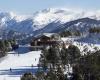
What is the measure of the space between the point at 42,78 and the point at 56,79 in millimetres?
2203

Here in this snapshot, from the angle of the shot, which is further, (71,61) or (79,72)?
(71,61)

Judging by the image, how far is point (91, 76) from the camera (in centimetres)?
7131

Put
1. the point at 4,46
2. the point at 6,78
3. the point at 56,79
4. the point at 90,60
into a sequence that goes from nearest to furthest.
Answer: the point at 56,79 < the point at 90,60 < the point at 6,78 < the point at 4,46

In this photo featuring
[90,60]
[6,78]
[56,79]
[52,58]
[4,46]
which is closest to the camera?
[56,79]

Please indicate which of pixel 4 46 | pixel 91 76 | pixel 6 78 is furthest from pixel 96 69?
pixel 4 46

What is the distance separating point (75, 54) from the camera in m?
104

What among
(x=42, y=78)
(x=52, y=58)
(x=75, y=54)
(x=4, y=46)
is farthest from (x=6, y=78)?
(x=4, y=46)

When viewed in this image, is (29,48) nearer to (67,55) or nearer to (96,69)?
(67,55)

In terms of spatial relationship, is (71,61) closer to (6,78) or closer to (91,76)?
(6,78)

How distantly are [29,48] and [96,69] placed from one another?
398 ft

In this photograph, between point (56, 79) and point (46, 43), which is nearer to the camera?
point (56, 79)

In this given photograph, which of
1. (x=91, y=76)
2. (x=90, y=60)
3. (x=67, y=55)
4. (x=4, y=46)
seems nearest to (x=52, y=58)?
(x=67, y=55)

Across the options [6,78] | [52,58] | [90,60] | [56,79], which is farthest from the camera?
[52,58]

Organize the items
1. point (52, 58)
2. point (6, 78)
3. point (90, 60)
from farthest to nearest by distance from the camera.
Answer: point (52, 58)
point (6, 78)
point (90, 60)
